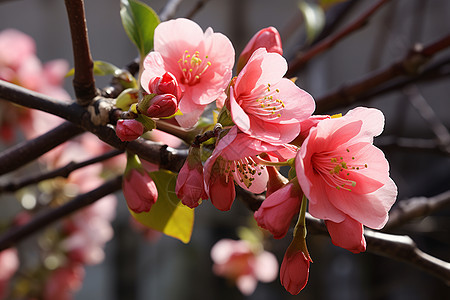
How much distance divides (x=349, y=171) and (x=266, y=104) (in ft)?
0.25

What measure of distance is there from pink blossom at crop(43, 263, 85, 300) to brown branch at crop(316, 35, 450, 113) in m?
0.55

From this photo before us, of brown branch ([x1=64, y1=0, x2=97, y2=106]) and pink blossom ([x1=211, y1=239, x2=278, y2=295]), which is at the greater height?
brown branch ([x1=64, y1=0, x2=97, y2=106])

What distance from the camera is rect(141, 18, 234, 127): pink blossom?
0.36 m

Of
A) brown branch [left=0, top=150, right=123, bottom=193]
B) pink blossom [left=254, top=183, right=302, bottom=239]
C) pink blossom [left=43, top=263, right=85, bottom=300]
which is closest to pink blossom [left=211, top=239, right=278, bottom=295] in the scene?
pink blossom [left=43, top=263, right=85, bottom=300]

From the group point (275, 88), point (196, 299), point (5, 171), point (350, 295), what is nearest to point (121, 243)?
point (196, 299)

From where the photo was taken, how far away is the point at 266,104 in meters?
0.35

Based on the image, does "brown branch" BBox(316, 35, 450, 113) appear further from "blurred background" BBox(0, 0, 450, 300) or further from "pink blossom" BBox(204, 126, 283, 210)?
"blurred background" BBox(0, 0, 450, 300)

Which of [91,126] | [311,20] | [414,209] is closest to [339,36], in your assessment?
[311,20]

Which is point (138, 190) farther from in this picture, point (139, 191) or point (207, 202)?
point (207, 202)

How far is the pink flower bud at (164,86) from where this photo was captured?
1.04 feet

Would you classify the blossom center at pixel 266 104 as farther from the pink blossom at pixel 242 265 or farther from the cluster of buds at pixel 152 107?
the pink blossom at pixel 242 265

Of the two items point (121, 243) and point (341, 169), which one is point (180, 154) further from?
point (121, 243)

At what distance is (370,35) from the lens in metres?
2.10

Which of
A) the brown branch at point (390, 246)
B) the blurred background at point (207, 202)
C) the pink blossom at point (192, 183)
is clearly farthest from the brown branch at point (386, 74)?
the blurred background at point (207, 202)
